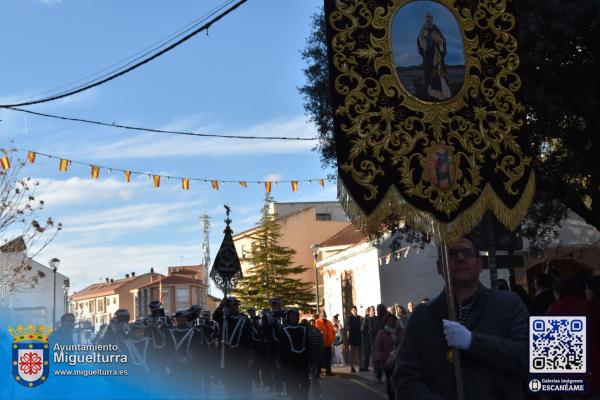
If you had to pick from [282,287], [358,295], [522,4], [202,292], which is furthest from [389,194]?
[202,292]

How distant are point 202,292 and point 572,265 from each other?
71.9 metres

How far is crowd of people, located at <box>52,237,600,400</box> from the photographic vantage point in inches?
183

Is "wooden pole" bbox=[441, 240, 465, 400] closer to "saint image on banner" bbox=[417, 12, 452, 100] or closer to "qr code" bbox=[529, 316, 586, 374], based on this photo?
"saint image on banner" bbox=[417, 12, 452, 100]

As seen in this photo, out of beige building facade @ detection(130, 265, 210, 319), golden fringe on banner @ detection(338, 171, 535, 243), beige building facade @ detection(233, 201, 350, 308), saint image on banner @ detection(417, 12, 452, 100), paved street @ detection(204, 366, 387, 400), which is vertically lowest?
paved street @ detection(204, 366, 387, 400)

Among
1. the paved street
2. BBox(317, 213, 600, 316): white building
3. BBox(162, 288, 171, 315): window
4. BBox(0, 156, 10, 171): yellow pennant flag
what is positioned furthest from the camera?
BBox(162, 288, 171, 315): window

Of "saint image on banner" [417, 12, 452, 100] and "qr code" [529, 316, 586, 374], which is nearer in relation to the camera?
"saint image on banner" [417, 12, 452, 100]

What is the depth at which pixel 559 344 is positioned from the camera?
300 inches

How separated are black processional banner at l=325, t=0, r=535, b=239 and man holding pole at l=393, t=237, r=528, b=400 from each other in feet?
3.88

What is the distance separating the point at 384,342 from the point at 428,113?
1091 centimetres

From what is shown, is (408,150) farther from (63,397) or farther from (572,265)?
(572,265)

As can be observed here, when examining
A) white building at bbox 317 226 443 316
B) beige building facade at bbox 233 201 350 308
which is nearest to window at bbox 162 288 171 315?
beige building facade at bbox 233 201 350 308

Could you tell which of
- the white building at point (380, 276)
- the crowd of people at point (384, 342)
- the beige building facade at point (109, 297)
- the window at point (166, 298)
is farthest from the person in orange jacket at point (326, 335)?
the beige building facade at point (109, 297)

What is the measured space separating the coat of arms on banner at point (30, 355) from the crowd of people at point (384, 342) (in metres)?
0.64

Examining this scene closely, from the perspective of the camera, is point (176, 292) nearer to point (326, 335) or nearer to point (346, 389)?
point (326, 335)
